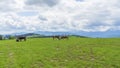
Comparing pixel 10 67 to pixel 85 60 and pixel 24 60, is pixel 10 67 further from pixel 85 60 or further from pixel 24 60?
pixel 85 60

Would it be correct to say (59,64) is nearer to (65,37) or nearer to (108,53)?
(108,53)

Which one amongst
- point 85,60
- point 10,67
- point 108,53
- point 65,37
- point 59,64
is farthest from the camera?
point 65,37

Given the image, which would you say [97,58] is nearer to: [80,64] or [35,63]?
[80,64]

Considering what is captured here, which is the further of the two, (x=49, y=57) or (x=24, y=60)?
(x=49, y=57)

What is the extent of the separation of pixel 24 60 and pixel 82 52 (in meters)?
17.2

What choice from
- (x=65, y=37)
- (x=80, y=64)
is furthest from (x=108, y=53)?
(x=65, y=37)

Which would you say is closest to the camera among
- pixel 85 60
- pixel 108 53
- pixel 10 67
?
pixel 10 67

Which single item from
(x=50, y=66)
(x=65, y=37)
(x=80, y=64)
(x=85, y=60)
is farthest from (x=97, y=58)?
(x=65, y=37)

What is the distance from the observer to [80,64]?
181 feet

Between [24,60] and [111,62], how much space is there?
60.4 ft

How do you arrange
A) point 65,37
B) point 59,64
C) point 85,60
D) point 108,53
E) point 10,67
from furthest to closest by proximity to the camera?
point 65,37 < point 108,53 < point 85,60 < point 59,64 < point 10,67

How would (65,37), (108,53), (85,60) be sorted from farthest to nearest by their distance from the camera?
1. (65,37)
2. (108,53)
3. (85,60)

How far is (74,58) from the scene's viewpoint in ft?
200

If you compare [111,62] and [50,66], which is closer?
[50,66]
